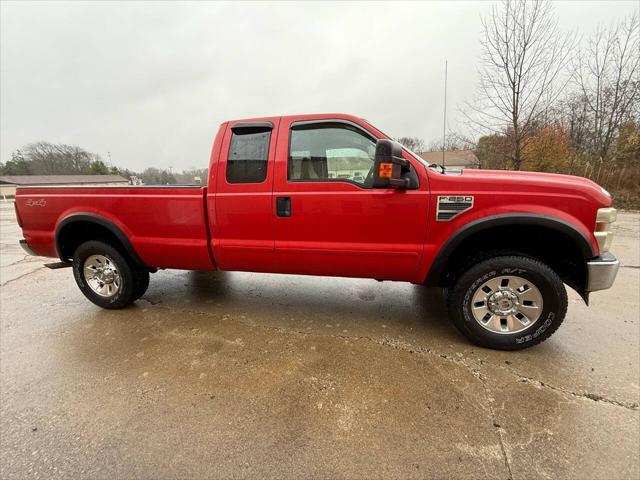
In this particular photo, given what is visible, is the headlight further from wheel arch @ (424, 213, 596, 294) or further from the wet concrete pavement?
the wet concrete pavement

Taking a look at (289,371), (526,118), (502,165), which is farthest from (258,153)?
(502,165)

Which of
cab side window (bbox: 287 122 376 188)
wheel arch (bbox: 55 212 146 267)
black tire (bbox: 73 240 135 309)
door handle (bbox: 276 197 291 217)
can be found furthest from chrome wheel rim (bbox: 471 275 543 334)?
black tire (bbox: 73 240 135 309)

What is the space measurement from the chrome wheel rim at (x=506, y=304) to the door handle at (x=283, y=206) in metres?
1.78

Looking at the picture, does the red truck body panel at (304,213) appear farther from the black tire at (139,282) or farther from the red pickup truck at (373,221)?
the black tire at (139,282)

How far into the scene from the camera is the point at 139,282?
139 inches

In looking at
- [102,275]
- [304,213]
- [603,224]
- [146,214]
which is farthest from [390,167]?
[102,275]

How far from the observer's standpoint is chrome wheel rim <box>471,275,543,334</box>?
2520 millimetres

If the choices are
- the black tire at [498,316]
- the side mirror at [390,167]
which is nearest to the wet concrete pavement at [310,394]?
the black tire at [498,316]

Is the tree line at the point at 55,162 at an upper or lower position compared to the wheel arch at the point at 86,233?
upper

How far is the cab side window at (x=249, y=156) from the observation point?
112 inches

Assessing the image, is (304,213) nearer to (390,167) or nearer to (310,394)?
(390,167)

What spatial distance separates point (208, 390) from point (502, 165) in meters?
13.6

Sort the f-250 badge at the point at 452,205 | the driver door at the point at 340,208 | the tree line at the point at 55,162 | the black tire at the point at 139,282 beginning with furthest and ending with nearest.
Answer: the tree line at the point at 55,162, the black tire at the point at 139,282, the driver door at the point at 340,208, the f-250 badge at the point at 452,205

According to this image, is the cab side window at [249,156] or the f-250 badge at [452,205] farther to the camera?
the cab side window at [249,156]
